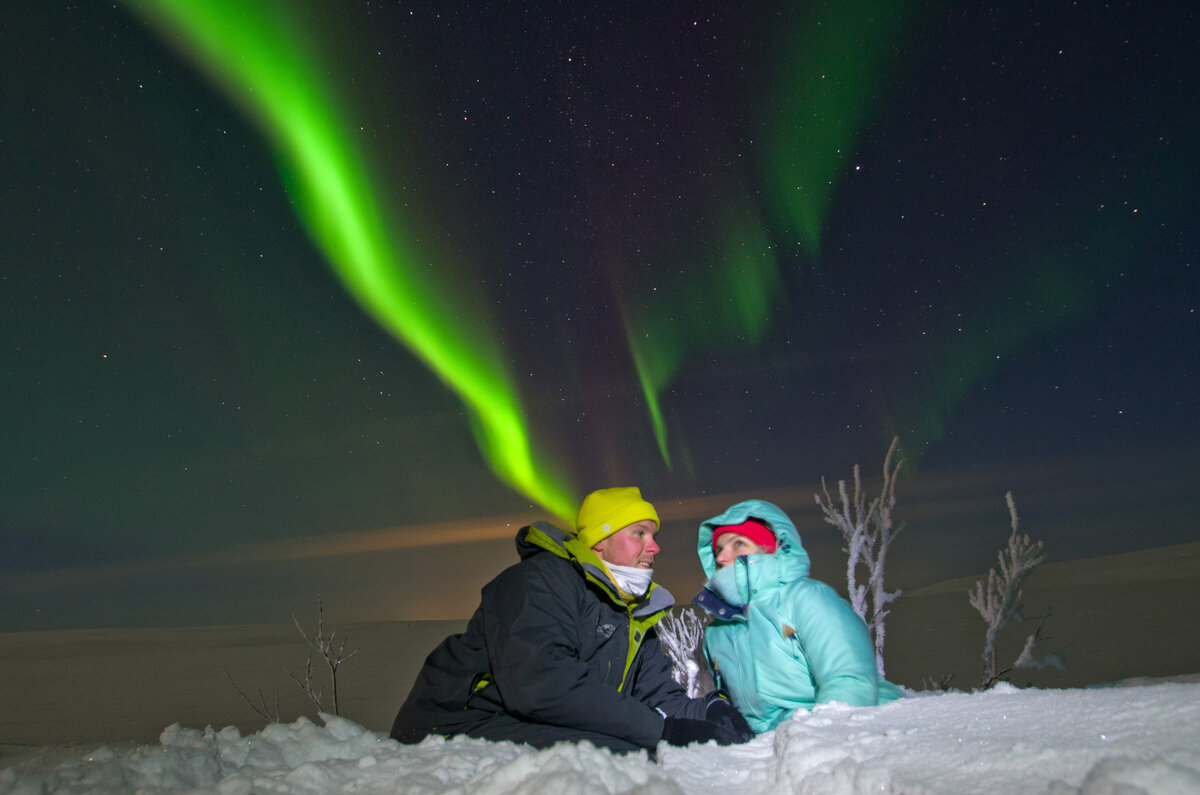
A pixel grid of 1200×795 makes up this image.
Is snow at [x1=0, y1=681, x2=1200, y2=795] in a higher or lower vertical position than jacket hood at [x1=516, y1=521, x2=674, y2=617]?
lower

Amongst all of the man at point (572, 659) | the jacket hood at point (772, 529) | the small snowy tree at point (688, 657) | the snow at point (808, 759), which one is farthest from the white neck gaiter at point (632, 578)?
the small snowy tree at point (688, 657)

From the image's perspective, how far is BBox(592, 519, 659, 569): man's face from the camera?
11.8 ft

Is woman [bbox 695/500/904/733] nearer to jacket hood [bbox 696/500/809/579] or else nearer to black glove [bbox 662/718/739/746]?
jacket hood [bbox 696/500/809/579]

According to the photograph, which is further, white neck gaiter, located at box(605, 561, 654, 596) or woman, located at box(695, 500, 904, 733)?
white neck gaiter, located at box(605, 561, 654, 596)

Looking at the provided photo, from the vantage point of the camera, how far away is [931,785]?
1560 mm

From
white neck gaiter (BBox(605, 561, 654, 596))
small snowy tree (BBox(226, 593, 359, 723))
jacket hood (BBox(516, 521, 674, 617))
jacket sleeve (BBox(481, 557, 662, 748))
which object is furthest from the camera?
small snowy tree (BBox(226, 593, 359, 723))

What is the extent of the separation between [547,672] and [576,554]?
0.60m

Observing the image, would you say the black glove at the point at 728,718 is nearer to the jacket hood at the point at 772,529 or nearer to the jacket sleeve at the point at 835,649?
the jacket sleeve at the point at 835,649

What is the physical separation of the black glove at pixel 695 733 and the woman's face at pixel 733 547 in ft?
3.05

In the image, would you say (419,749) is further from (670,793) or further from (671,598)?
(671,598)

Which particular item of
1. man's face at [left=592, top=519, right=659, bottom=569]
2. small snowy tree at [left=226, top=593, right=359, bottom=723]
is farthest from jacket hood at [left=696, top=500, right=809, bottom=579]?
small snowy tree at [left=226, top=593, right=359, bottom=723]

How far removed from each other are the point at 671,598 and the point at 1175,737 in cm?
221

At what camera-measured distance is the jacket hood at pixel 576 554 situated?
3232 millimetres

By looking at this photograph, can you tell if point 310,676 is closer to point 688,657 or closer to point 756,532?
point 688,657
